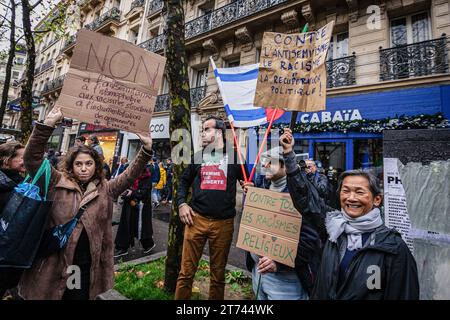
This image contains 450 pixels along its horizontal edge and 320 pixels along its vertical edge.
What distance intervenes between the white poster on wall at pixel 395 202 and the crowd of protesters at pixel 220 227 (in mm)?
351

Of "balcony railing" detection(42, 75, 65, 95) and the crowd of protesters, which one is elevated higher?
"balcony railing" detection(42, 75, 65, 95)

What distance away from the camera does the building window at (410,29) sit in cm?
714

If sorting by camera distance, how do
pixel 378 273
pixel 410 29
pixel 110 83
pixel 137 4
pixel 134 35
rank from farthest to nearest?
pixel 134 35
pixel 137 4
pixel 410 29
pixel 110 83
pixel 378 273

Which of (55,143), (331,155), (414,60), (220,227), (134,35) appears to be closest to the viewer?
(220,227)

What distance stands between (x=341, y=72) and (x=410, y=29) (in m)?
2.22

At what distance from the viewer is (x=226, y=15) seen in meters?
11.1

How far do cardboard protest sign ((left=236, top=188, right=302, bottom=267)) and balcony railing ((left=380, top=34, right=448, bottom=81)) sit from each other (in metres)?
7.49

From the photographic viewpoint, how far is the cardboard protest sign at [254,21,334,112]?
6.68 ft

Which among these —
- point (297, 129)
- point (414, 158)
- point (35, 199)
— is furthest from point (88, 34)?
point (297, 129)

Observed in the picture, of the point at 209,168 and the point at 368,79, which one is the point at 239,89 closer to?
the point at 209,168

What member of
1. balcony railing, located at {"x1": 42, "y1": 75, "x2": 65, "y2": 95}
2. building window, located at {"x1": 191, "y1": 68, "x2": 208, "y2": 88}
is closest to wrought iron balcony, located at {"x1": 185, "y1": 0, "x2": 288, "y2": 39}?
building window, located at {"x1": 191, "y1": 68, "x2": 208, "y2": 88}

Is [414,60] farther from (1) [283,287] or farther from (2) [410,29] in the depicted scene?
(1) [283,287]

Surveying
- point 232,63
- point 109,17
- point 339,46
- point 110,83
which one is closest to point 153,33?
point 109,17

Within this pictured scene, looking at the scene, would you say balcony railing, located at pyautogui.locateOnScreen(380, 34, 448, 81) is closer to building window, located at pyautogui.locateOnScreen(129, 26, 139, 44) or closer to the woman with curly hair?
the woman with curly hair
